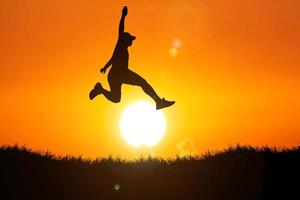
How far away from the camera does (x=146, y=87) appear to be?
1694 centimetres

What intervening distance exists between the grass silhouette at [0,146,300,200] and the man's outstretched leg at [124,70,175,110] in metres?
1.87

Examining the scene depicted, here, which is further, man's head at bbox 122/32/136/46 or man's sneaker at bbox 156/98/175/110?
man's sneaker at bbox 156/98/175/110

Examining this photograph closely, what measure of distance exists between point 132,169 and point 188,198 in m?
2.83

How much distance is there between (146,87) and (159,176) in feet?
9.27

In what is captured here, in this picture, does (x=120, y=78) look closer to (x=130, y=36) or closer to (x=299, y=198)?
(x=130, y=36)

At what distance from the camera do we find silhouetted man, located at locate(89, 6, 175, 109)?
16.2 m

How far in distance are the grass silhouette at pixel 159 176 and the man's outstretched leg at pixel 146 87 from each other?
1871 millimetres

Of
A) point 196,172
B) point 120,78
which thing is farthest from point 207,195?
point 120,78

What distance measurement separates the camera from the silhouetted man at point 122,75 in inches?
638

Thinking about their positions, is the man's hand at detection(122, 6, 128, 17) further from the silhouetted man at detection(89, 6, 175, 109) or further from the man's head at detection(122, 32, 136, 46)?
the man's head at detection(122, 32, 136, 46)

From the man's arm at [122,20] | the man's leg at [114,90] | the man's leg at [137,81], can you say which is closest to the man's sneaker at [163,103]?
the man's leg at [137,81]

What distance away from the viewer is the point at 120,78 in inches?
659

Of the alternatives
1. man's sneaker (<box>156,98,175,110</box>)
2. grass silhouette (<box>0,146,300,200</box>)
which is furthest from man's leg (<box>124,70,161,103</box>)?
grass silhouette (<box>0,146,300,200</box>)

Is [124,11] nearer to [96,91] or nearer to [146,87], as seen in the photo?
[146,87]
